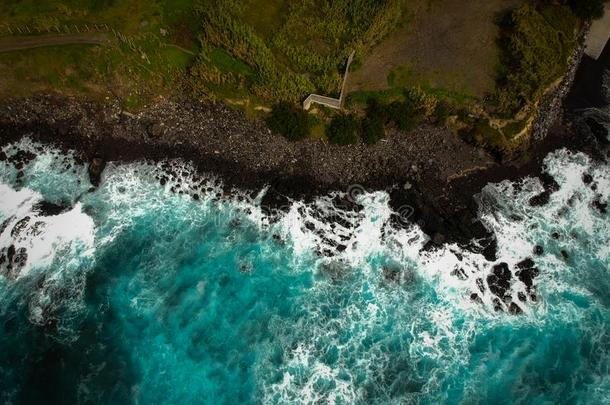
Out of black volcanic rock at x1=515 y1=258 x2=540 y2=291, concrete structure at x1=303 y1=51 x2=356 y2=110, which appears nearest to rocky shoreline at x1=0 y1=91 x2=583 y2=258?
concrete structure at x1=303 y1=51 x2=356 y2=110

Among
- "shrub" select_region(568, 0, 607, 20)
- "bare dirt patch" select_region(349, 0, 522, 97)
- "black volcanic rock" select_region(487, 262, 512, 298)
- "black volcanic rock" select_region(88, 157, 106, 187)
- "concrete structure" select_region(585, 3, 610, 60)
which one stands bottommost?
"black volcanic rock" select_region(88, 157, 106, 187)

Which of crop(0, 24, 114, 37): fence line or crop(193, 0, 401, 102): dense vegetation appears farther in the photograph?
crop(0, 24, 114, 37): fence line

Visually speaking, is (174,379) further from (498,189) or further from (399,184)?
(498,189)

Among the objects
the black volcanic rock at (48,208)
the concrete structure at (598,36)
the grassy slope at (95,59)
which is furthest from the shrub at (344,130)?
the concrete structure at (598,36)

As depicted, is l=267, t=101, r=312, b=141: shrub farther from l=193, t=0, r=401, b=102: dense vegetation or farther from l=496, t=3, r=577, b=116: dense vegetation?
l=496, t=3, r=577, b=116: dense vegetation

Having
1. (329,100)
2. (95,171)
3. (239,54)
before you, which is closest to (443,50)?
(329,100)

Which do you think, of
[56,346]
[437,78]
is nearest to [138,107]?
[56,346]

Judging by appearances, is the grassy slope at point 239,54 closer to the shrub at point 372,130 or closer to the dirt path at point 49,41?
the dirt path at point 49,41
